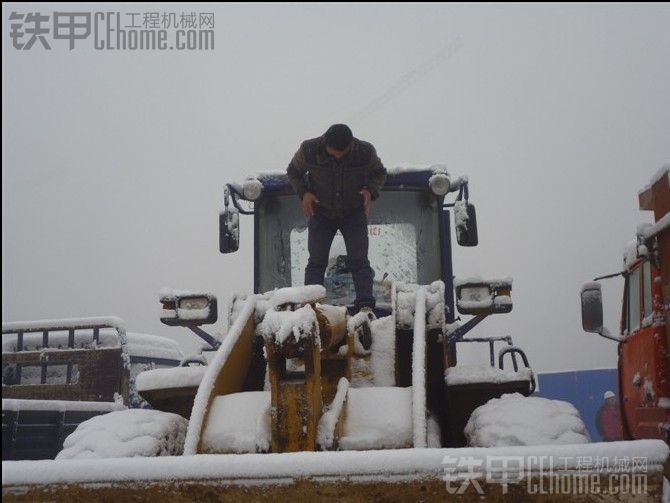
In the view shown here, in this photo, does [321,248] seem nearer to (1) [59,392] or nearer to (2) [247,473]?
(2) [247,473]

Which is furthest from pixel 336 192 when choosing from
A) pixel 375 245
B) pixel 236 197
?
pixel 236 197

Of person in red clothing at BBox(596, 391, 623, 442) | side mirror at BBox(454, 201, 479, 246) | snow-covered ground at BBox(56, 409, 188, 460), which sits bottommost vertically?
person in red clothing at BBox(596, 391, 623, 442)

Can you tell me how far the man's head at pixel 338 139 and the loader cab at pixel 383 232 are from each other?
1.01m

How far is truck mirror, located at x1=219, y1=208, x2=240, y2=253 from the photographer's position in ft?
17.6

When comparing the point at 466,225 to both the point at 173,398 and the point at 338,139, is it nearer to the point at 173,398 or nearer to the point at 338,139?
the point at 338,139

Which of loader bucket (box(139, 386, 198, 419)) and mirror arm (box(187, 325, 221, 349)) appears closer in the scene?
loader bucket (box(139, 386, 198, 419))

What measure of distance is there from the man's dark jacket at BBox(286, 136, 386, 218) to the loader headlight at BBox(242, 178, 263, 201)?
80 cm

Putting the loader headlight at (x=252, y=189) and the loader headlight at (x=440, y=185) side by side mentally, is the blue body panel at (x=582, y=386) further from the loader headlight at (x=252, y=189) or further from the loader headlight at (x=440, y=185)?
the loader headlight at (x=252, y=189)

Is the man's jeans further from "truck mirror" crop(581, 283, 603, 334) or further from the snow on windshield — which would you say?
"truck mirror" crop(581, 283, 603, 334)

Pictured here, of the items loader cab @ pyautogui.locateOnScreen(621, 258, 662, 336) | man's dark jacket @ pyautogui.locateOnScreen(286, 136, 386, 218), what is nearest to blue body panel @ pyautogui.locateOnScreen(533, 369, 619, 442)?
loader cab @ pyautogui.locateOnScreen(621, 258, 662, 336)

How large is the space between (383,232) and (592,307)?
Result: 5.44ft

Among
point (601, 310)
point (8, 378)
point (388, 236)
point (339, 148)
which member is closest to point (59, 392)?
point (8, 378)

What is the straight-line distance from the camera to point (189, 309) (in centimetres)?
424

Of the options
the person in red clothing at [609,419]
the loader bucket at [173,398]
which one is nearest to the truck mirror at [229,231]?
the loader bucket at [173,398]
